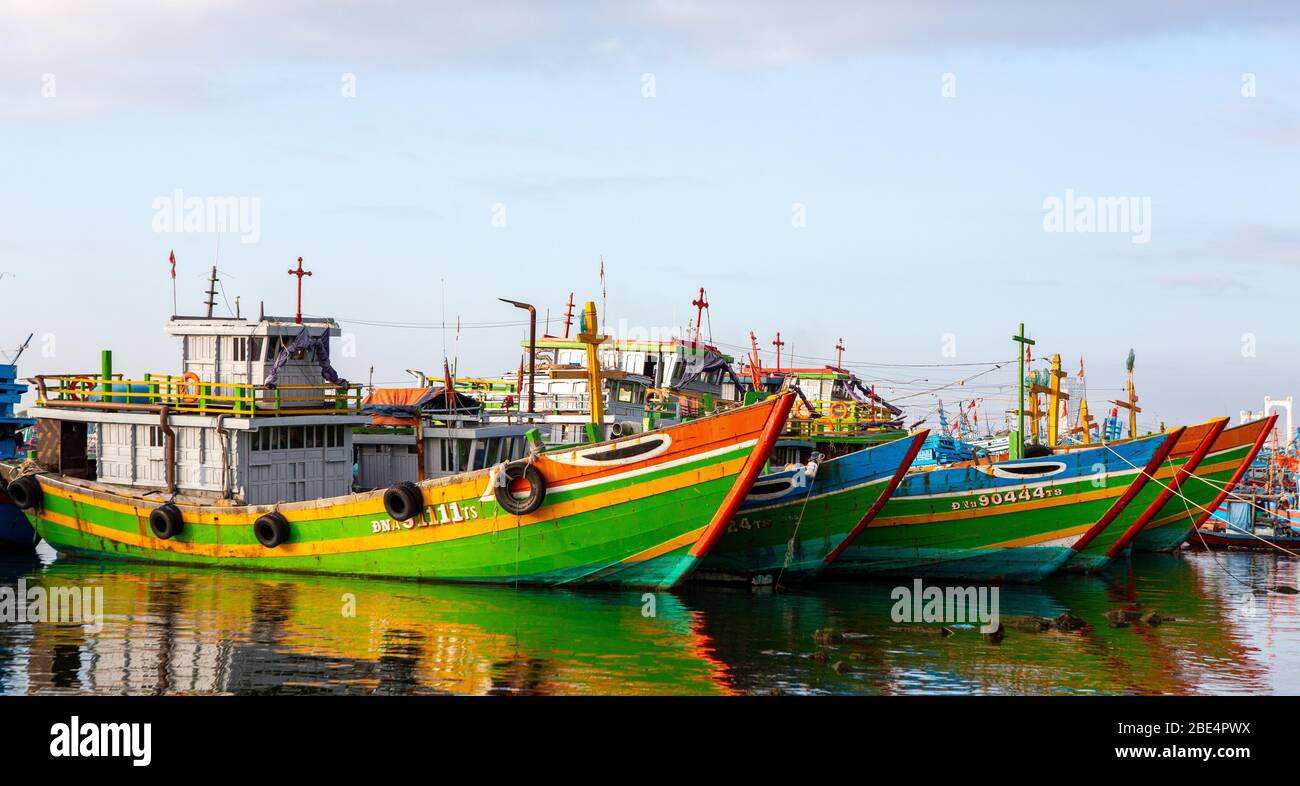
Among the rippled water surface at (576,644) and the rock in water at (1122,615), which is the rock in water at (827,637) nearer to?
the rippled water surface at (576,644)

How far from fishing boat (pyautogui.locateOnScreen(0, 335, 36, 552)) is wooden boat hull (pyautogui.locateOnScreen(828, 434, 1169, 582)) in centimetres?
2146

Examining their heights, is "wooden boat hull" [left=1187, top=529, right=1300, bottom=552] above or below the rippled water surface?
below

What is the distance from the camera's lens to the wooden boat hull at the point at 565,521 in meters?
26.3

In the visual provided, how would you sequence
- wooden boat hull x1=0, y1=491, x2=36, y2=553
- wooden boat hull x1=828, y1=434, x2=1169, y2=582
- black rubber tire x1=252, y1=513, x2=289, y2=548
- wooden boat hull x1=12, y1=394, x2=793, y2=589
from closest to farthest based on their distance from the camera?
wooden boat hull x1=12, y1=394, x2=793, y2=589, black rubber tire x1=252, y1=513, x2=289, y2=548, wooden boat hull x1=828, y1=434, x2=1169, y2=582, wooden boat hull x1=0, y1=491, x2=36, y2=553

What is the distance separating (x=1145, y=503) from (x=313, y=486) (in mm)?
21776

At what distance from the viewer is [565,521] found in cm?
2695

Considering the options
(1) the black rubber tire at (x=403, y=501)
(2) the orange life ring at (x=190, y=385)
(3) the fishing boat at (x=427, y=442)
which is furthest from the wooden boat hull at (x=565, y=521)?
(3) the fishing boat at (x=427, y=442)

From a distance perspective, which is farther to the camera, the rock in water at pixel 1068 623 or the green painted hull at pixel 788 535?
the green painted hull at pixel 788 535

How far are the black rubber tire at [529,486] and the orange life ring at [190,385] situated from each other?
26.7 feet

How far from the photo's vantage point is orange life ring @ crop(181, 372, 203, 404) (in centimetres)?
3008

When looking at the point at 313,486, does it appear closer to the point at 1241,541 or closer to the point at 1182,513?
the point at 1182,513

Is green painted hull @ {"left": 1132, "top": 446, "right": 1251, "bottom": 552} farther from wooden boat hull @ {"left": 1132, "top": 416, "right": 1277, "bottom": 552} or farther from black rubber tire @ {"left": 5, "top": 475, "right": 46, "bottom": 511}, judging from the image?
black rubber tire @ {"left": 5, "top": 475, "right": 46, "bottom": 511}

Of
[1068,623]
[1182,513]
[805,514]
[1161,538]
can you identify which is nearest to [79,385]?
[805,514]

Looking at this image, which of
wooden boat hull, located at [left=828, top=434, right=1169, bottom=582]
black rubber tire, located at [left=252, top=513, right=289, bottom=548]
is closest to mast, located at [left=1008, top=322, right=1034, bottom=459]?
wooden boat hull, located at [left=828, top=434, right=1169, bottom=582]
